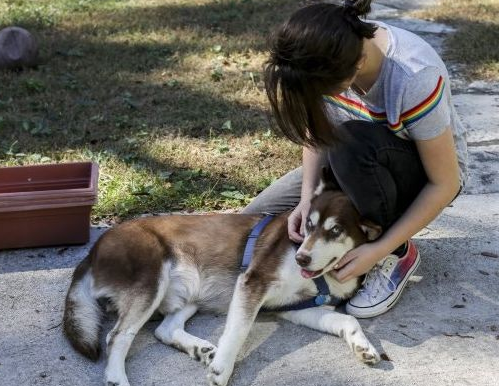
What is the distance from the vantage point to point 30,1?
9.51 meters

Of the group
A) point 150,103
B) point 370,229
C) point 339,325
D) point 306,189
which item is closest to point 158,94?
point 150,103

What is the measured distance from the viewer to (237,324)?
3.17 metres

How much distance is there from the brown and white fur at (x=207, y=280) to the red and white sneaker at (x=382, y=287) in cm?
7

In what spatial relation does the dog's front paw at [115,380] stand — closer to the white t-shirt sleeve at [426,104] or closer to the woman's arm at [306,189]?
the woman's arm at [306,189]

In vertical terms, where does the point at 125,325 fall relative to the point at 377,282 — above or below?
below

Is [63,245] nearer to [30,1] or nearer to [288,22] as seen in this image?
[288,22]

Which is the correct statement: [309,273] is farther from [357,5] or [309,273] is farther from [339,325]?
[357,5]

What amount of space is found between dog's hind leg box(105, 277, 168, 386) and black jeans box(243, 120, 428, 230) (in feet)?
3.02

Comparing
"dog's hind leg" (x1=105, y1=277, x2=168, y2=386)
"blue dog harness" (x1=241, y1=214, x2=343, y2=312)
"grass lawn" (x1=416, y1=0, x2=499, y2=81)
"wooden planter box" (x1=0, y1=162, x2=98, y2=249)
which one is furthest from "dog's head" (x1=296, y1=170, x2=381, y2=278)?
"grass lawn" (x1=416, y1=0, x2=499, y2=81)

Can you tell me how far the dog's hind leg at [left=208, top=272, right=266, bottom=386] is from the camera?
3.02 metres

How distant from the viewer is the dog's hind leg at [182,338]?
319 cm

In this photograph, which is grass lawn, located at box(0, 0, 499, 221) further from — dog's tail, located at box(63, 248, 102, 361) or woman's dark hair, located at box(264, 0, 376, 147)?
woman's dark hair, located at box(264, 0, 376, 147)

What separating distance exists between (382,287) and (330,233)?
1.40 ft

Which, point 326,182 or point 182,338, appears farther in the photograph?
point 326,182
